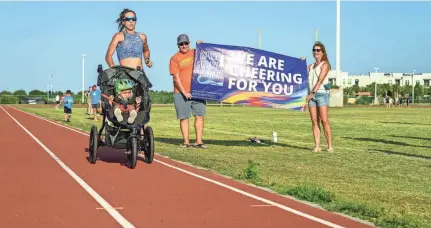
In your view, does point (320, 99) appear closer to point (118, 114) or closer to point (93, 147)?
point (118, 114)

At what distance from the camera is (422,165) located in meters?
11.7

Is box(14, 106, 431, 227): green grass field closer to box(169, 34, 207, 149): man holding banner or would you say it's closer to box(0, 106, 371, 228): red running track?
box(0, 106, 371, 228): red running track

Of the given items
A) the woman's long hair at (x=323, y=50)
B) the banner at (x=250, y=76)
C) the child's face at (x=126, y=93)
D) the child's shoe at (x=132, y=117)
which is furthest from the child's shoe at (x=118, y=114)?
the woman's long hair at (x=323, y=50)

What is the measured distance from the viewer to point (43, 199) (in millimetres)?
7758

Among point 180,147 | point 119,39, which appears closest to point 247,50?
point 180,147

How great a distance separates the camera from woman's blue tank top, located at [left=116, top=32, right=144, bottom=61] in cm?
1173

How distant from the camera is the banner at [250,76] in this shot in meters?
14.5

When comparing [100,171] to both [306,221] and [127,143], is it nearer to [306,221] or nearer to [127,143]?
[127,143]

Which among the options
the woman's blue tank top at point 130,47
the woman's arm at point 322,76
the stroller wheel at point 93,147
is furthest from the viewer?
the woman's arm at point 322,76

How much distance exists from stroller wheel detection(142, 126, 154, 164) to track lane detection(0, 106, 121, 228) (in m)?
1.46

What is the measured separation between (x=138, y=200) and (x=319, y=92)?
7.20 m

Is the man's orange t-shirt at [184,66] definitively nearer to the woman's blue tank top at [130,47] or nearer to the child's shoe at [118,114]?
the woman's blue tank top at [130,47]

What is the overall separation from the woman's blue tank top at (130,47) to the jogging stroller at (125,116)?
59 centimetres

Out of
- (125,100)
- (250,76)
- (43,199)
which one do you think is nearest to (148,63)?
(125,100)
